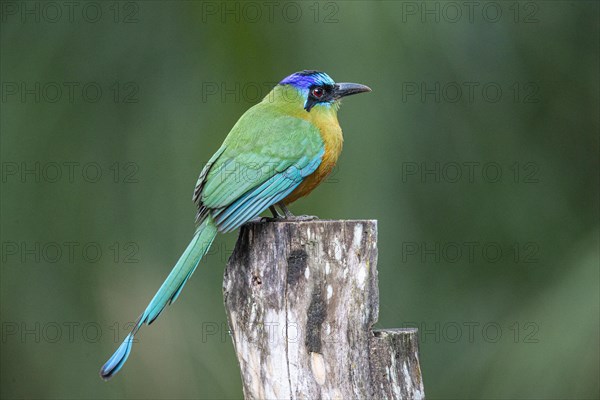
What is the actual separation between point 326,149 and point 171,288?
4.16ft

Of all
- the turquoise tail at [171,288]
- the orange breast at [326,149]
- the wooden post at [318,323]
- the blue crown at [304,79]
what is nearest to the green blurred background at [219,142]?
the blue crown at [304,79]

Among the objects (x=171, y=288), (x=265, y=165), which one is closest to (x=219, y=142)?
(x=265, y=165)

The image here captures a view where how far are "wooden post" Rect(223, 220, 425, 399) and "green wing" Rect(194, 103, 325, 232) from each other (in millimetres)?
498

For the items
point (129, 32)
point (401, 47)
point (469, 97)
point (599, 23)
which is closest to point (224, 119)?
point (129, 32)

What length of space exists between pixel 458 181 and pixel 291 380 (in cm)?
340

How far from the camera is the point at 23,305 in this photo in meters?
6.64

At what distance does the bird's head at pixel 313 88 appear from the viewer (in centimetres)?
547

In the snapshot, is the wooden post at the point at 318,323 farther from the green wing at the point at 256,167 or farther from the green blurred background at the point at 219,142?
the green blurred background at the point at 219,142

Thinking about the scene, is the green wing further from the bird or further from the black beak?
the black beak

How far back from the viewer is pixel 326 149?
5.18 m

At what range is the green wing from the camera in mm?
4680

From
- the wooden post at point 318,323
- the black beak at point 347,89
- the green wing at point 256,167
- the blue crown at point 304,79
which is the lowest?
the wooden post at point 318,323

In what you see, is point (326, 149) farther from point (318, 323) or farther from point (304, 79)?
point (318, 323)

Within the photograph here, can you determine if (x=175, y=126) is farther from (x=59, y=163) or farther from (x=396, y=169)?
(x=396, y=169)
